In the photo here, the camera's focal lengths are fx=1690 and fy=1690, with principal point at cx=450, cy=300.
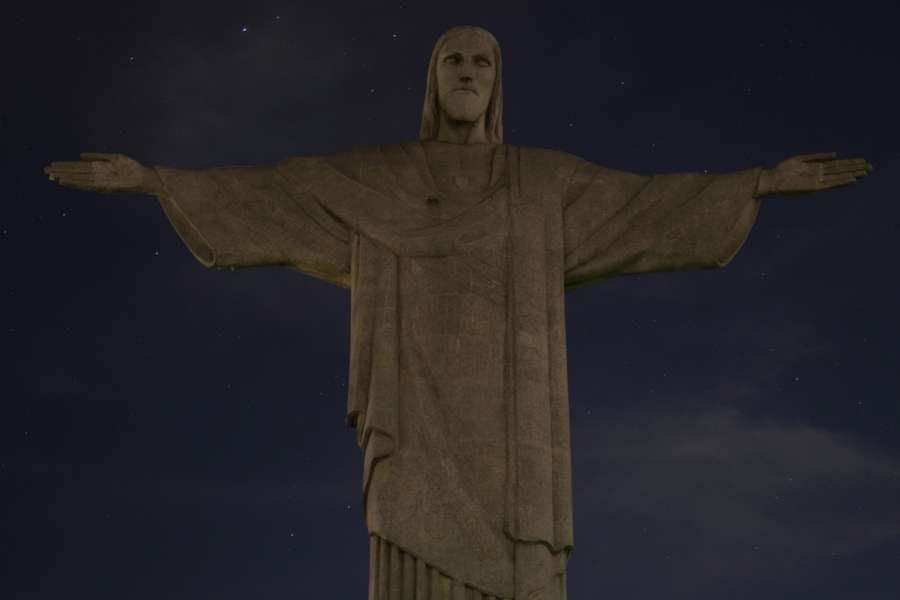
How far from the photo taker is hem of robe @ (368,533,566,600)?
17281mm

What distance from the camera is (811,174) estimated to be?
19.2 m

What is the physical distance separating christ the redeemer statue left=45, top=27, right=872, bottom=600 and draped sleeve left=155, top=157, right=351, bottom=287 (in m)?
0.02

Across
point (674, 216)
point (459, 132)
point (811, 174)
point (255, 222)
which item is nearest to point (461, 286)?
point (459, 132)

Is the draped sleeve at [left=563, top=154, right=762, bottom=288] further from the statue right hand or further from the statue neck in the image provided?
the statue right hand

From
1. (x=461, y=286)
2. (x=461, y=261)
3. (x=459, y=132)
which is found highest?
(x=459, y=132)

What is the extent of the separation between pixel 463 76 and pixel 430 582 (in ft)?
20.0

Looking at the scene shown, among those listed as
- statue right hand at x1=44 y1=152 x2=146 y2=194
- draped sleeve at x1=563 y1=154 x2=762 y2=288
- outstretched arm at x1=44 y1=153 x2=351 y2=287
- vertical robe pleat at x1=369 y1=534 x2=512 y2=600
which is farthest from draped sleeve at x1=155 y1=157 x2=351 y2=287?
vertical robe pleat at x1=369 y1=534 x2=512 y2=600

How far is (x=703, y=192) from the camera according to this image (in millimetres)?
19516

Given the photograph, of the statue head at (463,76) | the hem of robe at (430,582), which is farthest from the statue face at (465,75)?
the hem of robe at (430,582)

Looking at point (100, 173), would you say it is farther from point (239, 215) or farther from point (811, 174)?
point (811, 174)

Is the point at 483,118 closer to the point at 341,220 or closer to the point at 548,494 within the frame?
the point at 341,220

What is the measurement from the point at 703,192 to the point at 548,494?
416 centimetres

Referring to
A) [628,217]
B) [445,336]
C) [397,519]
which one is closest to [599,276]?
[628,217]

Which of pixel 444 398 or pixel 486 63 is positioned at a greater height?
pixel 486 63
